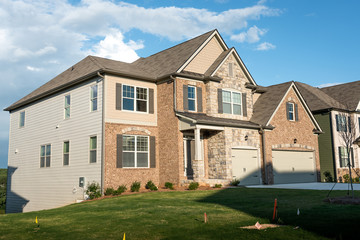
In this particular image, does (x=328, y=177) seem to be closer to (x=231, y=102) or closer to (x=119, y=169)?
(x=231, y=102)

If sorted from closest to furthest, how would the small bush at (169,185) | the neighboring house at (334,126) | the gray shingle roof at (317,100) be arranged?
the small bush at (169,185)
the neighboring house at (334,126)
the gray shingle roof at (317,100)

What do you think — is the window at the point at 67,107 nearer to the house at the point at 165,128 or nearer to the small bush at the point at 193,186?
the house at the point at 165,128

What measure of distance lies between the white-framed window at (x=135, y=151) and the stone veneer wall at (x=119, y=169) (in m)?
0.25

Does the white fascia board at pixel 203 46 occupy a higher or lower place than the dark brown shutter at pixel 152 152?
higher

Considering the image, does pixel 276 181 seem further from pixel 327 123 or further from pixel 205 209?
pixel 205 209

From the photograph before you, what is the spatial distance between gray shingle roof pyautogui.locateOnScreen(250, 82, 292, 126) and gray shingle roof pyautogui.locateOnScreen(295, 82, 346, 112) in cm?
631

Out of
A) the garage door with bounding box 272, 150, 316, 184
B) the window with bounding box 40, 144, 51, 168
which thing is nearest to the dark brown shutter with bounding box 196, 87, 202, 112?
the garage door with bounding box 272, 150, 316, 184

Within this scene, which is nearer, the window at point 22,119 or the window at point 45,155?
the window at point 45,155

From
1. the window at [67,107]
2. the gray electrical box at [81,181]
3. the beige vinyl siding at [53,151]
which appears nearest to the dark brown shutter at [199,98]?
the beige vinyl siding at [53,151]

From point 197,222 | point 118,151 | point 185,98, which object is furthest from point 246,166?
point 197,222

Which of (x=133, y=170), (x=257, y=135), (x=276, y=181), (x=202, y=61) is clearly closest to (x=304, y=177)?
(x=276, y=181)

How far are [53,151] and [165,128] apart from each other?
26.4ft

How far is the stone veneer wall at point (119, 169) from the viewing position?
19.6 m

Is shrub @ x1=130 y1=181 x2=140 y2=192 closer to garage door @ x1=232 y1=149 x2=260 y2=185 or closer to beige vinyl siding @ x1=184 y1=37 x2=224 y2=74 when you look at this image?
garage door @ x1=232 y1=149 x2=260 y2=185
